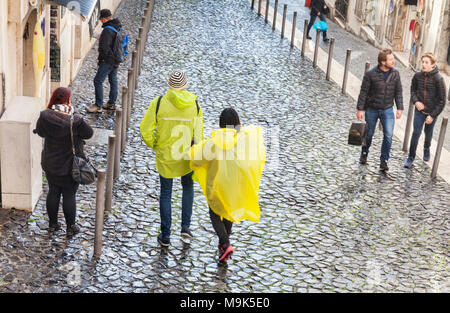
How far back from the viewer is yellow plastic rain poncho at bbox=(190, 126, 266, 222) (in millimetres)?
7277

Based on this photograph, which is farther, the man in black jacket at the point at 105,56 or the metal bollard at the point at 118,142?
the man in black jacket at the point at 105,56

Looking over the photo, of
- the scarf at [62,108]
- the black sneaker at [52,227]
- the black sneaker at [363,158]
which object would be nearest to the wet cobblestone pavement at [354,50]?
the black sneaker at [363,158]

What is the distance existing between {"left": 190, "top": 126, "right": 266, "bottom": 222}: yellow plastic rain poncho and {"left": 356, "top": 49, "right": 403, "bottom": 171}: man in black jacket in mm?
3470

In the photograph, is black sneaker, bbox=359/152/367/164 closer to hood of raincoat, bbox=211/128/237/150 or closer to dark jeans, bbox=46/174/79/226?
hood of raincoat, bbox=211/128/237/150

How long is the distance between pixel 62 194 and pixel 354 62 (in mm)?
11388

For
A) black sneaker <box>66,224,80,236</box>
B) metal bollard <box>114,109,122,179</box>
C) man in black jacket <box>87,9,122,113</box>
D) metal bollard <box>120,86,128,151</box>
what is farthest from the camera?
man in black jacket <box>87,9,122,113</box>

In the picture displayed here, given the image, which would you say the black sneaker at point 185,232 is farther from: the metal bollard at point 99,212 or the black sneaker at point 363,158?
the black sneaker at point 363,158

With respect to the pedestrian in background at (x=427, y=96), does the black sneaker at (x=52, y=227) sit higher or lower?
lower

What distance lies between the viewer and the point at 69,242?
7863 mm

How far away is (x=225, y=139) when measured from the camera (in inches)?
285

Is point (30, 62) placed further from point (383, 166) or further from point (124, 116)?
point (383, 166)

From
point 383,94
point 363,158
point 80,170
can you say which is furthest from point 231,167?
point 363,158

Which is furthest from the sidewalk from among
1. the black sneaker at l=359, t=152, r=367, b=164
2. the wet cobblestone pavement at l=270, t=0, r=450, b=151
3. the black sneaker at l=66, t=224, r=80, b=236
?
the black sneaker at l=66, t=224, r=80, b=236

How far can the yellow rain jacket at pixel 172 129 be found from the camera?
301 inches
